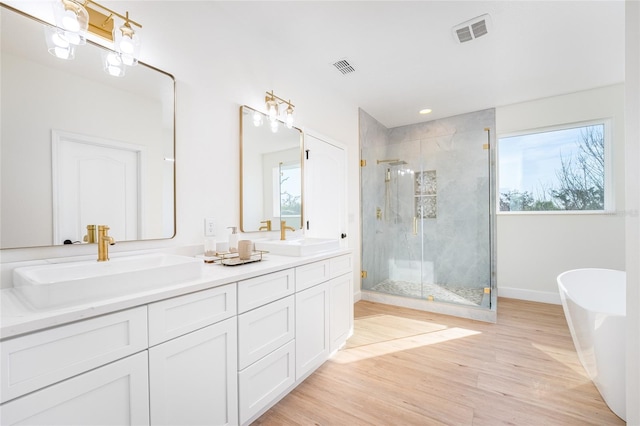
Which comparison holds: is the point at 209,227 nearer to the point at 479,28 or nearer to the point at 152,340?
the point at 152,340

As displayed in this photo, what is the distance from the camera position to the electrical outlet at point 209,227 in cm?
180

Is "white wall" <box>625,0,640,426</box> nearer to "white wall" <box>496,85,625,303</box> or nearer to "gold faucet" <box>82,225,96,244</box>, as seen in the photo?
"gold faucet" <box>82,225,96,244</box>

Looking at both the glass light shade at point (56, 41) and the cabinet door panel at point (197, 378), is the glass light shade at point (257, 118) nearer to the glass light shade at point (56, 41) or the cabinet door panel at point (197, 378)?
the glass light shade at point (56, 41)

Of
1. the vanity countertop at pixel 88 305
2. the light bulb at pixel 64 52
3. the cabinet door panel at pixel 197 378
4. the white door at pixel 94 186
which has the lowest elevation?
the cabinet door panel at pixel 197 378

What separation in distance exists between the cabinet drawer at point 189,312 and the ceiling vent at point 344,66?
2.35 metres

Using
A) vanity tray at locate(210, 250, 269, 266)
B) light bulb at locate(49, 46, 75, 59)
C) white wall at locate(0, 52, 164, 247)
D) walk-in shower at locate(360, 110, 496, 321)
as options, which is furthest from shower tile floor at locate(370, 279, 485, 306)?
light bulb at locate(49, 46, 75, 59)

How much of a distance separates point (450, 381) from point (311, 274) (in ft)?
4.01

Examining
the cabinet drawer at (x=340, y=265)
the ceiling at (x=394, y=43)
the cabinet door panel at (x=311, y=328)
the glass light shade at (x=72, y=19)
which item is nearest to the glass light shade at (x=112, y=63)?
the glass light shade at (x=72, y=19)

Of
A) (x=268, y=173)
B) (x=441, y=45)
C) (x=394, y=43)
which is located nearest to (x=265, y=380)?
(x=268, y=173)

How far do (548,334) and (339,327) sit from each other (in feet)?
6.85

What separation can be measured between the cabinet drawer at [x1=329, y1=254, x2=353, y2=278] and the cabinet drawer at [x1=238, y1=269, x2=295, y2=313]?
51 centimetres

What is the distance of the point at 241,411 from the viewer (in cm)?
135

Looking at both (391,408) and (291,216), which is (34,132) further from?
(391,408)

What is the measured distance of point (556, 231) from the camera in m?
3.46
